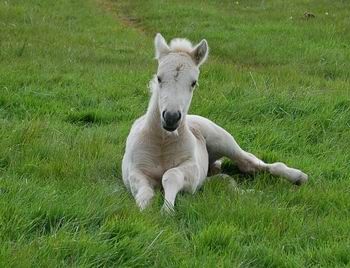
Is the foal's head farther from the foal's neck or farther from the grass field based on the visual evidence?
the grass field

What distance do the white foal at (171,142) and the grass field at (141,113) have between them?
19 cm

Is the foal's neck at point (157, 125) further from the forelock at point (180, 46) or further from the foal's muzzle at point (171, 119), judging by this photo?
the foal's muzzle at point (171, 119)

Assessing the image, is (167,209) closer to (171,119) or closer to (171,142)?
(171,119)

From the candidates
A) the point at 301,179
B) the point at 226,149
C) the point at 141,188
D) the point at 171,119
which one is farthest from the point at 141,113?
the point at 171,119

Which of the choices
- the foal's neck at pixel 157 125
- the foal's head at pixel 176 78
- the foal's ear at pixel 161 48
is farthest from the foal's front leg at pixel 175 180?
the foal's ear at pixel 161 48

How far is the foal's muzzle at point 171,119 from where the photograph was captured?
5.76 meters

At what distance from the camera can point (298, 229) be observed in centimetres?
535

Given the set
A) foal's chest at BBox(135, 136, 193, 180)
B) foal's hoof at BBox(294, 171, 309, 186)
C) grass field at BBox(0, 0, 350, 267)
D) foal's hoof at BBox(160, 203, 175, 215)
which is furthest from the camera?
foal's hoof at BBox(294, 171, 309, 186)

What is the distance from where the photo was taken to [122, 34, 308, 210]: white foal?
5922 mm

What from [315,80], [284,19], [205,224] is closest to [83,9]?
[284,19]

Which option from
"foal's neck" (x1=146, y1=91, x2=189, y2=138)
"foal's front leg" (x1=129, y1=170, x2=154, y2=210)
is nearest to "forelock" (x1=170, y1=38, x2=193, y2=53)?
"foal's neck" (x1=146, y1=91, x2=189, y2=138)

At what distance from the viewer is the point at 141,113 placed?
32.3 feet

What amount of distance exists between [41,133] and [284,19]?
14263mm

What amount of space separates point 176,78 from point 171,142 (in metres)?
0.76
